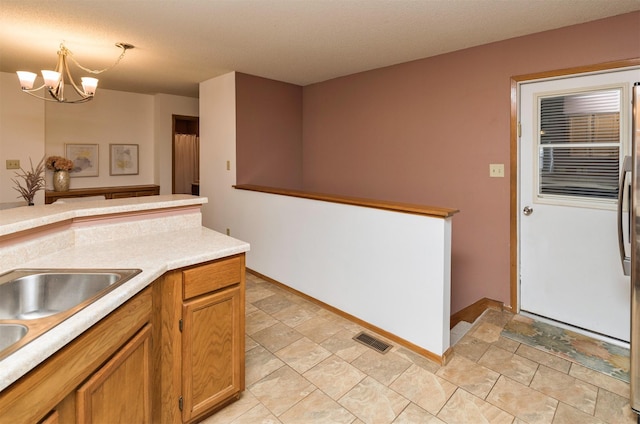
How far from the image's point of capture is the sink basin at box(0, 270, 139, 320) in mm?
1342

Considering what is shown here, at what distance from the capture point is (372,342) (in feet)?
8.20

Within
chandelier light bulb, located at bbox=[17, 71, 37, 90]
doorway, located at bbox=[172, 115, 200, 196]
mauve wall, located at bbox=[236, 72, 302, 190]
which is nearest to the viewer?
chandelier light bulb, located at bbox=[17, 71, 37, 90]

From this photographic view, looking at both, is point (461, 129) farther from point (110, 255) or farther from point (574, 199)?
point (110, 255)

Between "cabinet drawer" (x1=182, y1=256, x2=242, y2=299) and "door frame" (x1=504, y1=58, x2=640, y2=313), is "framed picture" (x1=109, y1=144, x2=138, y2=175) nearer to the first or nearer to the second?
"cabinet drawer" (x1=182, y1=256, x2=242, y2=299)

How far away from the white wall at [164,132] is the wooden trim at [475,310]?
4.35 m

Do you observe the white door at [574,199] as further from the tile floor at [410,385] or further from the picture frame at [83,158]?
the picture frame at [83,158]

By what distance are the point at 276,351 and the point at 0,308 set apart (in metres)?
1.50

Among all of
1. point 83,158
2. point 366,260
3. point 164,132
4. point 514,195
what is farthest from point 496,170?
point 83,158

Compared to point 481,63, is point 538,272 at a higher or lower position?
lower

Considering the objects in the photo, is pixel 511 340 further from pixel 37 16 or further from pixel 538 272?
pixel 37 16

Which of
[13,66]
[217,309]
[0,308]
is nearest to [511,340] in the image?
[217,309]

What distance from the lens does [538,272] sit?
113 inches

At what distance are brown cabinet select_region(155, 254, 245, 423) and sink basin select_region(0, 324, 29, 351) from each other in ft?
1.81

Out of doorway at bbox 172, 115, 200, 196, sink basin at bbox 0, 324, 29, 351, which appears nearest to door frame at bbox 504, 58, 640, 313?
sink basin at bbox 0, 324, 29, 351
